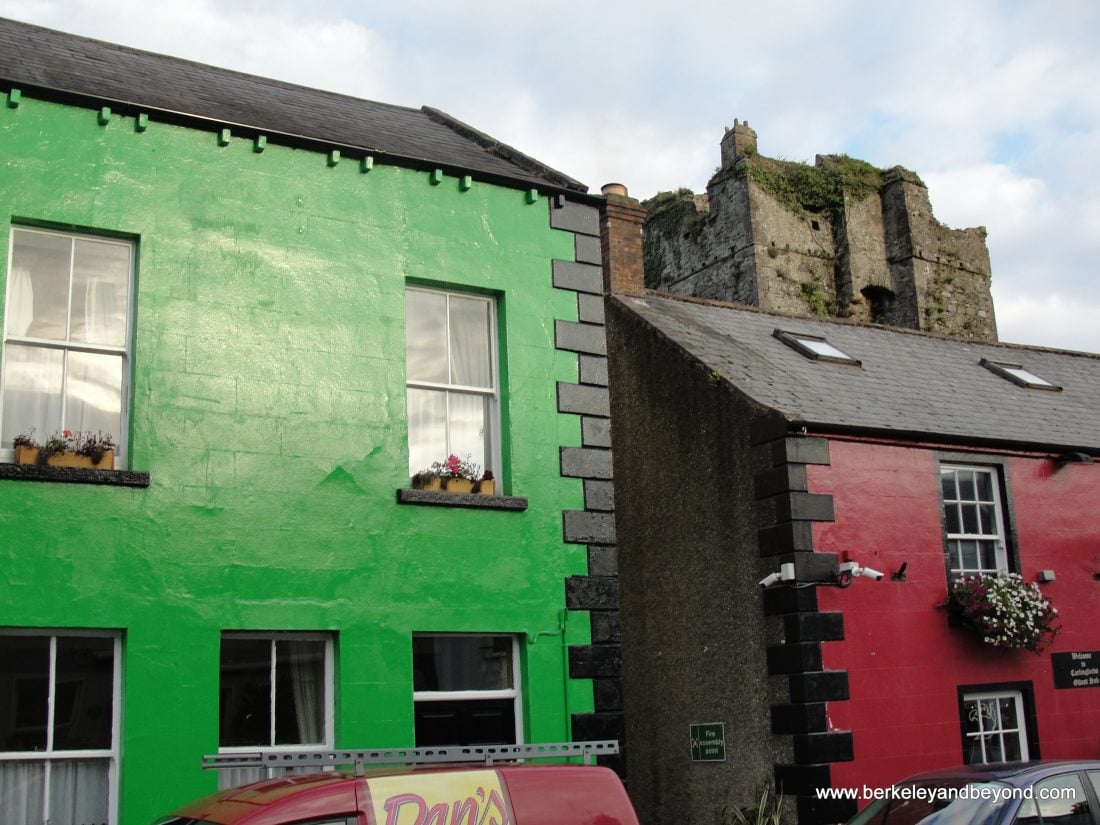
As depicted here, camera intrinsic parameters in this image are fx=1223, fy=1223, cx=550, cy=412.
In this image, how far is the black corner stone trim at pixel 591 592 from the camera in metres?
10.6

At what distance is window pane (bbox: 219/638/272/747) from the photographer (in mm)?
9125

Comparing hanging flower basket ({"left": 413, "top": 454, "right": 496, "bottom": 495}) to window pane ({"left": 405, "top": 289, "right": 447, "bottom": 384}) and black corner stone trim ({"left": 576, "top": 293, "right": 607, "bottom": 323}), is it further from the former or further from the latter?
black corner stone trim ({"left": 576, "top": 293, "right": 607, "bottom": 323})

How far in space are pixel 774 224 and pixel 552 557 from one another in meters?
25.0

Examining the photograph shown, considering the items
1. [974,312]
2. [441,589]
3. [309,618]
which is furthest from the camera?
[974,312]

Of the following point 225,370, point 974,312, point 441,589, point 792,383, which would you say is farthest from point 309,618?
point 974,312

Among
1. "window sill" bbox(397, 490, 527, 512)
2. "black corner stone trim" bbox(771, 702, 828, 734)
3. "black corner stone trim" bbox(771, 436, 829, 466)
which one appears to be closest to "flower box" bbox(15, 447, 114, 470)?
"window sill" bbox(397, 490, 527, 512)

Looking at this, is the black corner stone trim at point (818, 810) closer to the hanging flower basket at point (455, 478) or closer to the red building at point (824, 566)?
the red building at point (824, 566)

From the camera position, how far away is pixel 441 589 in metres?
10.1

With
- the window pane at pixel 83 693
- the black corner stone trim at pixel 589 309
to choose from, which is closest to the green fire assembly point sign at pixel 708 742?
the black corner stone trim at pixel 589 309

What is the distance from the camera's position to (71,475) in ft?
28.8

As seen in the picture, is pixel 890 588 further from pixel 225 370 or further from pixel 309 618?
pixel 225 370

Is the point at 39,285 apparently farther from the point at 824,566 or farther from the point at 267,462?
the point at 824,566

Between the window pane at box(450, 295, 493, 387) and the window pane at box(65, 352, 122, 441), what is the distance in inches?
114

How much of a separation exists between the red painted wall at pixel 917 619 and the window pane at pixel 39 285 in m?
7.65
